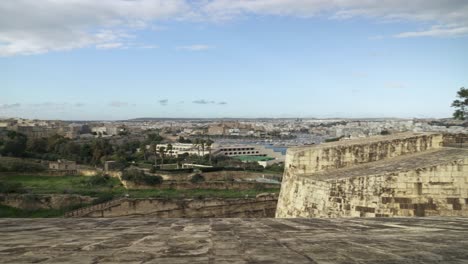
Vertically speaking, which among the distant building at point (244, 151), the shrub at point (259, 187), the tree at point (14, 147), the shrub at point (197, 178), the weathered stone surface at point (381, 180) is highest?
the weathered stone surface at point (381, 180)

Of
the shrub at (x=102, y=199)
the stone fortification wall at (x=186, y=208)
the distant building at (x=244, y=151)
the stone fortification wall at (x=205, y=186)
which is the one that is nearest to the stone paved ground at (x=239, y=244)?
the stone fortification wall at (x=186, y=208)

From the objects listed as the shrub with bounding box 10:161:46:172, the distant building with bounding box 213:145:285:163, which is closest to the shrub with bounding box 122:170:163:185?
the shrub with bounding box 10:161:46:172

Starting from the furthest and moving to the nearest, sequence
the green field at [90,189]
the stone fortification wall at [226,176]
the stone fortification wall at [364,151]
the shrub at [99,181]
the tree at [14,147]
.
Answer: the tree at [14,147]
the stone fortification wall at [226,176]
the shrub at [99,181]
the green field at [90,189]
the stone fortification wall at [364,151]

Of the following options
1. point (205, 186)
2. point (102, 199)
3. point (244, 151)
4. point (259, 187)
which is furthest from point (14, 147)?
point (244, 151)

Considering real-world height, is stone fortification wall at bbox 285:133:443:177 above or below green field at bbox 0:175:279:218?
above

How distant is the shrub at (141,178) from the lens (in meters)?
27.8

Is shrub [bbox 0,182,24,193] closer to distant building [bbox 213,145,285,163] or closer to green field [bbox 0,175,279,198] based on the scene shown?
green field [bbox 0,175,279,198]

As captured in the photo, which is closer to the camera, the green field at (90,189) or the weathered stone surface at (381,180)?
the weathered stone surface at (381,180)

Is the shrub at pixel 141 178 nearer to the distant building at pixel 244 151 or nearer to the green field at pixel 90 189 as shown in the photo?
the green field at pixel 90 189

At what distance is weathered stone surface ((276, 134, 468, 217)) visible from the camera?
813 centimetres

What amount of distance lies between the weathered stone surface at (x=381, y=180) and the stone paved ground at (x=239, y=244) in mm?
3046

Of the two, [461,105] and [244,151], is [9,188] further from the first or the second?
[244,151]

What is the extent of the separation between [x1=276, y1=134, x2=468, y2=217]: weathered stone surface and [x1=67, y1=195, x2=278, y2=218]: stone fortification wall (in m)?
10.4

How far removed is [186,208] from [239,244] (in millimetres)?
17636
